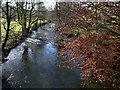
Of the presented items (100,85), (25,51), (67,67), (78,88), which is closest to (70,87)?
(78,88)

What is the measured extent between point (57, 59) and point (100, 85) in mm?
8462

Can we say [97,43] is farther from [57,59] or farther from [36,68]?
[57,59]

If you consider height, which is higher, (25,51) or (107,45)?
(107,45)

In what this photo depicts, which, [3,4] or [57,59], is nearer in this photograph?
[57,59]

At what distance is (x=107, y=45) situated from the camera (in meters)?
9.88

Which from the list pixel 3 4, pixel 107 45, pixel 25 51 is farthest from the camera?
pixel 25 51

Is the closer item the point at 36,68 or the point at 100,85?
the point at 100,85

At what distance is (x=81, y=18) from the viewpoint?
465 inches

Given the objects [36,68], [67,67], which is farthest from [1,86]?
[67,67]

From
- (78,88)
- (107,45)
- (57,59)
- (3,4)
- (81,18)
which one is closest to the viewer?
(107,45)

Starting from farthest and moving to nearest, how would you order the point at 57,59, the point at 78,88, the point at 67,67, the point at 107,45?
the point at 57,59 → the point at 67,67 → the point at 78,88 → the point at 107,45

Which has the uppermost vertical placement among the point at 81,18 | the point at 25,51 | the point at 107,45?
the point at 81,18

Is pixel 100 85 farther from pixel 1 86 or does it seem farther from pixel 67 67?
pixel 1 86

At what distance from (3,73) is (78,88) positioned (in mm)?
7220
